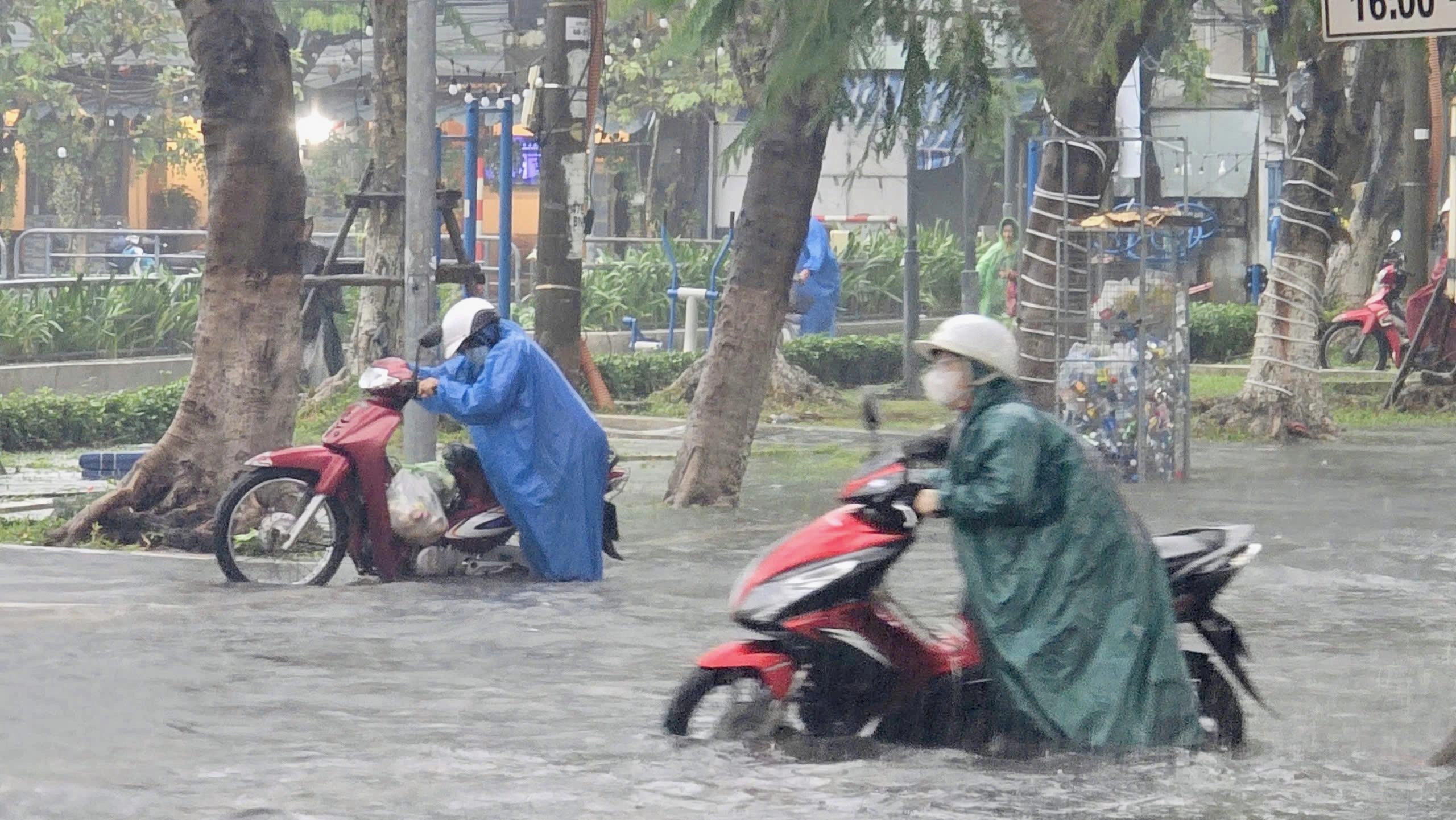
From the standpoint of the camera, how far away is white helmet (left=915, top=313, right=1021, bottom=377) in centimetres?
686

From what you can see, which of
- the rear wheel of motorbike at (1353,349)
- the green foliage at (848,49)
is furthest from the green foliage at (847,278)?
the green foliage at (848,49)

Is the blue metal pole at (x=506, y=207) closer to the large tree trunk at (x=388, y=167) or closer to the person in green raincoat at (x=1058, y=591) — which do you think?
the large tree trunk at (x=388, y=167)

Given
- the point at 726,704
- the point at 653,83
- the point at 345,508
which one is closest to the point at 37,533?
the point at 345,508

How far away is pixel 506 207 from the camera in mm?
18016

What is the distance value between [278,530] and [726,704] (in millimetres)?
4214

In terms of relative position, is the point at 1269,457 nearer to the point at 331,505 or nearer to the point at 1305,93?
the point at 1305,93

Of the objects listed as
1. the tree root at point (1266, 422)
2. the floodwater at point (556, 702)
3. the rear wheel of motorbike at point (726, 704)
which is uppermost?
the tree root at point (1266, 422)

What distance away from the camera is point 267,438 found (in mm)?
12555

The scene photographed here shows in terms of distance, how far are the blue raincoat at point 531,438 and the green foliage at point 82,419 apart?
743 centimetres

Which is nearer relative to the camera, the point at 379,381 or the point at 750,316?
the point at 379,381

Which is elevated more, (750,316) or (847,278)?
(847,278)

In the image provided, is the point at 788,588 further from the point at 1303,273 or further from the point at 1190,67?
the point at 1190,67

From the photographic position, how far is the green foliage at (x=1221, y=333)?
28.5m

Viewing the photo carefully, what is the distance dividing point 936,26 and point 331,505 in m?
5.11
